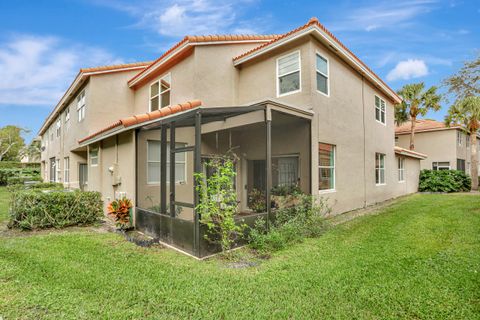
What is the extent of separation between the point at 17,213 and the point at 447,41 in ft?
69.5

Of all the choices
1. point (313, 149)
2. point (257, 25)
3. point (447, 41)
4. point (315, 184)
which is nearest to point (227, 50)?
point (257, 25)

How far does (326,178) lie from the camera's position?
9.96 meters

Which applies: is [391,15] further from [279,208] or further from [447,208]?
[279,208]

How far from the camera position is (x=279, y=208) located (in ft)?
25.5

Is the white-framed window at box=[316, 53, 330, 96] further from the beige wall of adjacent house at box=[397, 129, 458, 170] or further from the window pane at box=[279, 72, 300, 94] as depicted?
the beige wall of adjacent house at box=[397, 129, 458, 170]

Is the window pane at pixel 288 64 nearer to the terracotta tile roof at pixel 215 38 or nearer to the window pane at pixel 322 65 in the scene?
the window pane at pixel 322 65

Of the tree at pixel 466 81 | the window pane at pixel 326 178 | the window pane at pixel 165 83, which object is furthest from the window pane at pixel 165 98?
the tree at pixel 466 81

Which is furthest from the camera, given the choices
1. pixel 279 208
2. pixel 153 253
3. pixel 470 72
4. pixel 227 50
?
pixel 470 72

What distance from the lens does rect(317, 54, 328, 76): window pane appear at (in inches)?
376

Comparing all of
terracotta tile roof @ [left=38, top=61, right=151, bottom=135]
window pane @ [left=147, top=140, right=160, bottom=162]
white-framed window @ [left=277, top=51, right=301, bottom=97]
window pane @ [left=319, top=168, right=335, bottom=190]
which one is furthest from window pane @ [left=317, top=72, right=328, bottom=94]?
terracotta tile roof @ [left=38, top=61, right=151, bottom=135]

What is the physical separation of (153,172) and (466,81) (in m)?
14.1

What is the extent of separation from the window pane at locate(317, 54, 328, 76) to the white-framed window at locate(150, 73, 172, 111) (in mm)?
6284

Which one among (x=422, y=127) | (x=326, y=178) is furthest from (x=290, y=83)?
(x=422, y=127)

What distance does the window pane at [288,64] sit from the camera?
9398 mm
